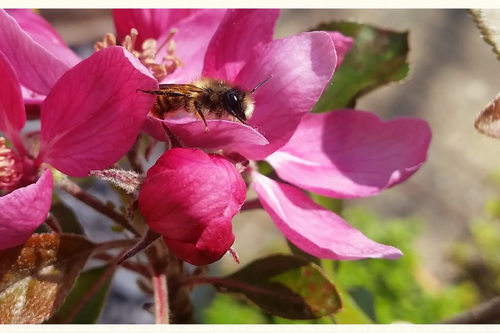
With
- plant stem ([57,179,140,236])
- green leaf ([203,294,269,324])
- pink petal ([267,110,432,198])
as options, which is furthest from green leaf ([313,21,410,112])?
green leaf ([203,294,269,324])

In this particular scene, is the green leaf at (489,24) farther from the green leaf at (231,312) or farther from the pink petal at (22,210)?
the green leaf at (231,312)

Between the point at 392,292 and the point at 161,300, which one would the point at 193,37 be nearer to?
the point at 161,300

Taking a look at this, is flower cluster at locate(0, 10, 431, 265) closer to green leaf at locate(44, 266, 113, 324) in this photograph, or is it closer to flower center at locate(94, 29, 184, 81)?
flower center at locate(94, 29, 184, 81)

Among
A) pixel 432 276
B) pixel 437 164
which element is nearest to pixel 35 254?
pixel 432 276

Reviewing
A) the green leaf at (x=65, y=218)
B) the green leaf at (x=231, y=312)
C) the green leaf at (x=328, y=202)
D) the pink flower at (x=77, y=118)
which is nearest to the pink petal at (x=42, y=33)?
the pink flower at (x=77, y=118)

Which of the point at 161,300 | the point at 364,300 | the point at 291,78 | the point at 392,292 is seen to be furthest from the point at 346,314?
the point at 392,292

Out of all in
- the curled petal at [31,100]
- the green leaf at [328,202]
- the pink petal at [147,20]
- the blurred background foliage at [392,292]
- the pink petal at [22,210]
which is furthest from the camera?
the blurred background foliage at [392,292]

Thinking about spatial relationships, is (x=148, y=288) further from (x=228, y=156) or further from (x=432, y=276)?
(x=432, y=276)
